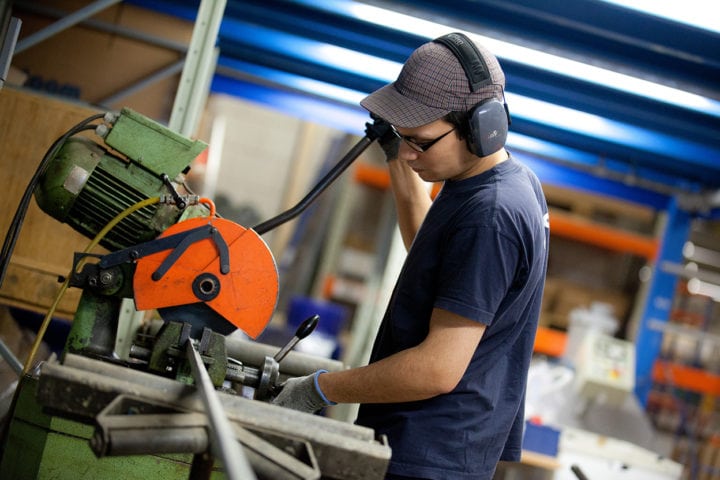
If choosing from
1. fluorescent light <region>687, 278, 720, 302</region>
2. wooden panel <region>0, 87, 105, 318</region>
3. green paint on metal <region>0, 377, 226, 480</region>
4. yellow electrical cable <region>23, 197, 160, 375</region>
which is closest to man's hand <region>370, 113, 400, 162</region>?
yellow electrical cable <region>23, 197, 160, 375</region>

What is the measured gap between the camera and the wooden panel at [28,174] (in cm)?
257

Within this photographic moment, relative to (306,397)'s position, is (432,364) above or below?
above

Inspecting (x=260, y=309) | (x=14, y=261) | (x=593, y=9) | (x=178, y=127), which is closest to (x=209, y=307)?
(x=260, y=309)

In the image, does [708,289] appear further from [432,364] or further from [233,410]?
[233,410]

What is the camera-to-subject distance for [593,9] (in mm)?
2461

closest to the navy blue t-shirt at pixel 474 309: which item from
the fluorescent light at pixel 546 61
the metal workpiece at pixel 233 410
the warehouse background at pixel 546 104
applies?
the metal workpiece at pixel 233 410

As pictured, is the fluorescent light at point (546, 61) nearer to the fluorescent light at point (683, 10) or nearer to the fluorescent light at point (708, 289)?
the fluorescent light at point (683, 10)

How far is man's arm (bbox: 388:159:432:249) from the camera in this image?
1.97 metres

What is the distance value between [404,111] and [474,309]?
427 mm

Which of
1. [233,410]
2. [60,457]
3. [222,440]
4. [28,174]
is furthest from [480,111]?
[28,174]

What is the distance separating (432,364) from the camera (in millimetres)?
1397

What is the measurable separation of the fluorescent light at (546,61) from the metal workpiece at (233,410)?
197 centimetres

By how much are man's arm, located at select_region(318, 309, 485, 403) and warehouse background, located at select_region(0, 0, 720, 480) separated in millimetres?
1358

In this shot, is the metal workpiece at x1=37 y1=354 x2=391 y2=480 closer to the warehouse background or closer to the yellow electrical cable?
the yellow electrical cable
